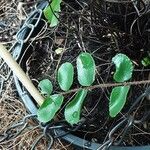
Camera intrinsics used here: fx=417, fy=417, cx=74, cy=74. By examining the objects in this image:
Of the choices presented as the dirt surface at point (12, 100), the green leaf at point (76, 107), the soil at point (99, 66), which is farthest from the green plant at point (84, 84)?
the dirt surface at point (12, 100)

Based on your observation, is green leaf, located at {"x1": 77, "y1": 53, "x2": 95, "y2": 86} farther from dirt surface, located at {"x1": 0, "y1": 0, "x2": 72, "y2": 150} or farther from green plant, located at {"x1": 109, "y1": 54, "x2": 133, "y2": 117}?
dirt surface, located at {"x1": 0, "y1": 0, "x2": 72, "y2": 150}

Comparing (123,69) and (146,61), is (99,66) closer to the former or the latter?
(146,61)

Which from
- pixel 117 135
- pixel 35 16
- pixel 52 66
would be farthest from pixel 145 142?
pixel 35 16

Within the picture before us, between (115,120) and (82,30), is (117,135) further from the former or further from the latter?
(82,30)

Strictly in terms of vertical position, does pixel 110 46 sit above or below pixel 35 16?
below

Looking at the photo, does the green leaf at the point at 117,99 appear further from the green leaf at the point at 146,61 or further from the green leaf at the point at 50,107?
the green leaf at the point at 146,61

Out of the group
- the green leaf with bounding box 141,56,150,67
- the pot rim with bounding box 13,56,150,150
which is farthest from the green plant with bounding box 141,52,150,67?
the pot rim with bounding box 13,56,150,150

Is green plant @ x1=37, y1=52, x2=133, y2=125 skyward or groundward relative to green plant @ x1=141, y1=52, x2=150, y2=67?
skyward
